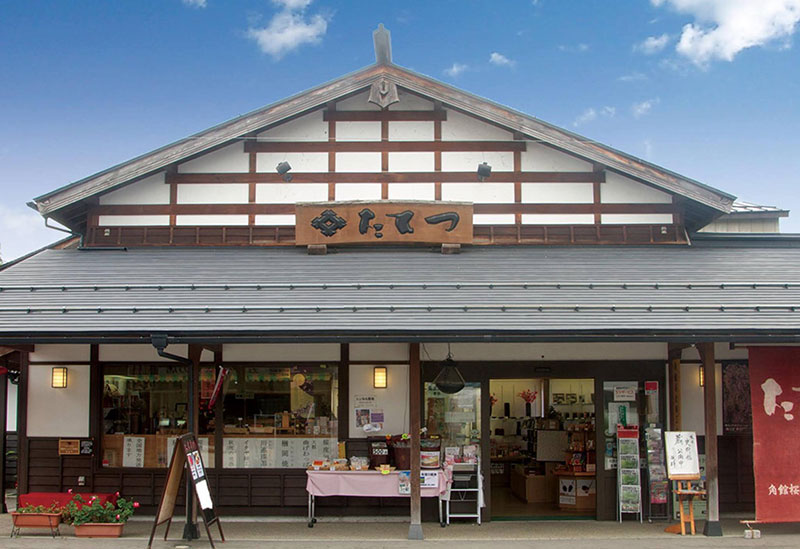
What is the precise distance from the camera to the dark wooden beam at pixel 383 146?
12719 mm

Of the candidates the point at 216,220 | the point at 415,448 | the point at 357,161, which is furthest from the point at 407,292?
the point at 216,220

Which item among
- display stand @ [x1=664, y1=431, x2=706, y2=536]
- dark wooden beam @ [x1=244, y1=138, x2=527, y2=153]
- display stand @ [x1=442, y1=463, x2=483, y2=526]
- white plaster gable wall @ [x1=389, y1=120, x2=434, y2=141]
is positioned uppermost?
white plaster gable wall @ [x1=389, y1=120, x2=434, y2=141]

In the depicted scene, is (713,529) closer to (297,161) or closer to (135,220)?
(297,161)

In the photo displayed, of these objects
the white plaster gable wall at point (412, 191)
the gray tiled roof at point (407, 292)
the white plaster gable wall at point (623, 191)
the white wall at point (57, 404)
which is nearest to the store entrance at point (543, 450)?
the gray tiled roof at point (407, 292)

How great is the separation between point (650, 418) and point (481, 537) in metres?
3.27

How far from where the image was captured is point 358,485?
1109cm

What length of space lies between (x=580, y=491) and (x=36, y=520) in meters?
7.96

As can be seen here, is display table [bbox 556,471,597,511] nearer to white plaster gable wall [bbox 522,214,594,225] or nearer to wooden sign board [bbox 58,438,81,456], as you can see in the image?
white plaster gable wall [bbox 522,214,594,225]

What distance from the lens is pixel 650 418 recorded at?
38.6ft

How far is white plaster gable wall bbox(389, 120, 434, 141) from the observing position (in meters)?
12.8

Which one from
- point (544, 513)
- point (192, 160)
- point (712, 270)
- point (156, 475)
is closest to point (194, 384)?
point (156, 475)

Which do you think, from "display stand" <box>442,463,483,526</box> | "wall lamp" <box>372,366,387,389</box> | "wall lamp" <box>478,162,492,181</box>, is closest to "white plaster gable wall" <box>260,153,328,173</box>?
"wall lamp" <box>478,162,492,181</box>

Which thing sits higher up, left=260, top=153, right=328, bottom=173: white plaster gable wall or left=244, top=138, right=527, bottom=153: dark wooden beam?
left=244, top=138, right=527, bottom=153: dark wooden beam

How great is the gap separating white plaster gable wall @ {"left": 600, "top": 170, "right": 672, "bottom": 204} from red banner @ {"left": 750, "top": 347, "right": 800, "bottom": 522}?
10.6ft
